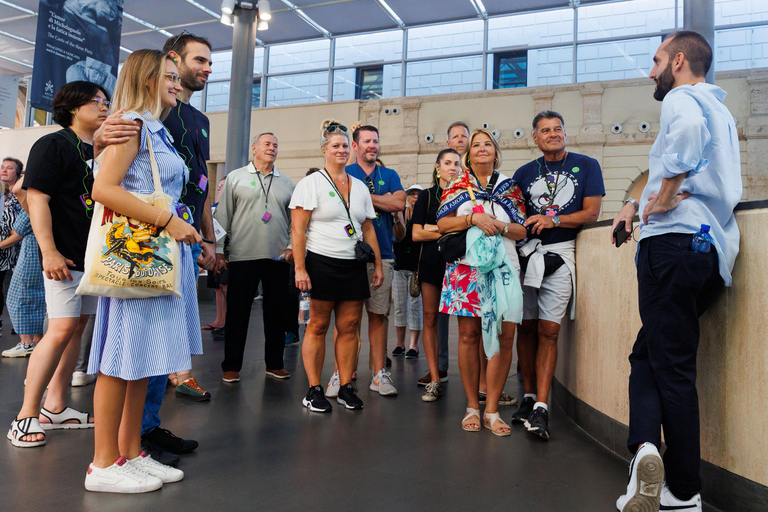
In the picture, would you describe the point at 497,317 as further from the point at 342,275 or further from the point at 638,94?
the point at 638,94

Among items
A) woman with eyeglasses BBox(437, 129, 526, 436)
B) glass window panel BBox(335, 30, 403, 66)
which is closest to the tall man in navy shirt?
woman with eyeglasses BBox(437, 129, 526, 436)

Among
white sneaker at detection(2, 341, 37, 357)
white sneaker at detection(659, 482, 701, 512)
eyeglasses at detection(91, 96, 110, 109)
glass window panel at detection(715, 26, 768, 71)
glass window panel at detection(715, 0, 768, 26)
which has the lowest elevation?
white sneaker at detection(659, 482, 701, 512)

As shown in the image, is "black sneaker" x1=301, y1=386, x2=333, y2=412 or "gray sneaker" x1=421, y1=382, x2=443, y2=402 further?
"gray sneaker" x1=421, y1=382, x2=443, y2=402

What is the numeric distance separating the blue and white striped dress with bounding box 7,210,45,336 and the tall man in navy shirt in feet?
12.0

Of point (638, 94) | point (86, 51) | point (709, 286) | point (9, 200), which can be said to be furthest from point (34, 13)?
point (709, 286)

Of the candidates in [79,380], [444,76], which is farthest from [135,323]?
[444,76]

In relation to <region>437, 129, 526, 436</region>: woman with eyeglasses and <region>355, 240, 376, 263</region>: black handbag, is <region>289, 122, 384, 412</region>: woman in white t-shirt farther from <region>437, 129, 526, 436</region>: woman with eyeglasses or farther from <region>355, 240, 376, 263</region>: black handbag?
<region>437, 129, 526, 436</region>: woman with eyeglasses

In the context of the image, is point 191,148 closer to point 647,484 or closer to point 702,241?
point 702,241

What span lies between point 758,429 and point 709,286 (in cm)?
48

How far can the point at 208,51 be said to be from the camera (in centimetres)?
275

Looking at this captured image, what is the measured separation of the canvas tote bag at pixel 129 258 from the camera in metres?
1.79

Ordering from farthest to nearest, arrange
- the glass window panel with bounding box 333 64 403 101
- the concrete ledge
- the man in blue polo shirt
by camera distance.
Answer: the glass window panel with bounding box 333 64 403 101, the man in blue polo shirt, the concrete ledge

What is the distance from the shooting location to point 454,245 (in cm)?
299

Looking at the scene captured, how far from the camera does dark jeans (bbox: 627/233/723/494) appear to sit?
→ 72.1 inches
